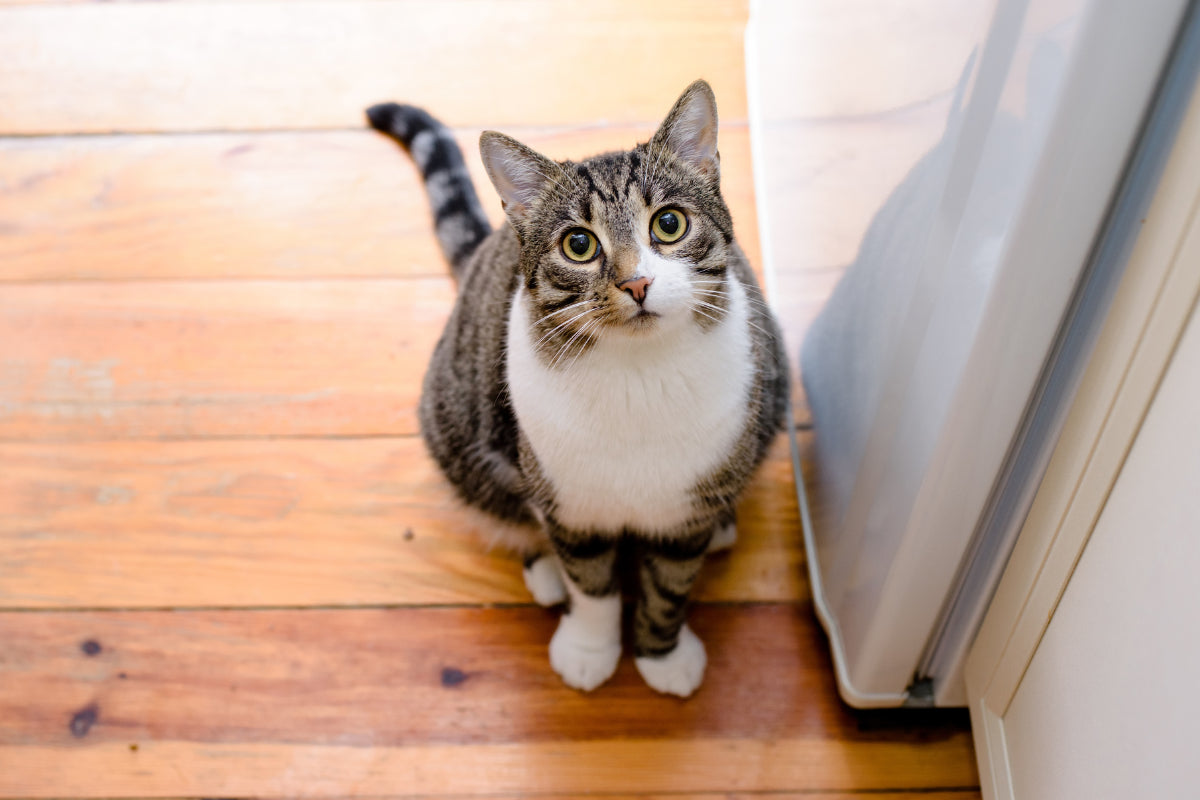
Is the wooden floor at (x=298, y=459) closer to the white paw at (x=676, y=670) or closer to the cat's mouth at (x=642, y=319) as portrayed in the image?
the white paw at (x=676, y=670)

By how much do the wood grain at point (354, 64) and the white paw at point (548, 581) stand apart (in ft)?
2.94

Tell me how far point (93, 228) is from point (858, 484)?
147cm

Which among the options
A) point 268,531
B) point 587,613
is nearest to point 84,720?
point 268,531

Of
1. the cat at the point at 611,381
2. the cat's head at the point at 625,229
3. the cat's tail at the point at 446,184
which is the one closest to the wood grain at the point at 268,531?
the cat at the point at 611,381

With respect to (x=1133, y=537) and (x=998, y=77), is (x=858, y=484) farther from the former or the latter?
(x=998, y=77)

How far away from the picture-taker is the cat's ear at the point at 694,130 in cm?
83

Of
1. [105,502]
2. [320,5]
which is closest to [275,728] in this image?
[105,502]

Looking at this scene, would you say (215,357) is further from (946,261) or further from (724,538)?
(946,261)

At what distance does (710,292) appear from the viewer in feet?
2.79

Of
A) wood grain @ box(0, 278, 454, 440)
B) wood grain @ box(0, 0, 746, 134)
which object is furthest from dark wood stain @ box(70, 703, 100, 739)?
wood grain @ box(0, 0, 746, 134)

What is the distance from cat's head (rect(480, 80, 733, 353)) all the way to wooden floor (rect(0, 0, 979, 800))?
0.47m

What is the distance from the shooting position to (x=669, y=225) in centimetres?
84

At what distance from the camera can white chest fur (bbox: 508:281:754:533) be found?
0.89 meters

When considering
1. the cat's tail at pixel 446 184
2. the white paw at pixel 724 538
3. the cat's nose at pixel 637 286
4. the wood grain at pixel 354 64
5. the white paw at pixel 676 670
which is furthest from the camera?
the wood grain at pixel 354 64
